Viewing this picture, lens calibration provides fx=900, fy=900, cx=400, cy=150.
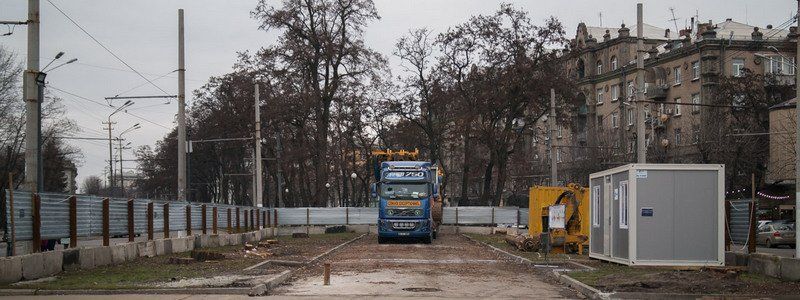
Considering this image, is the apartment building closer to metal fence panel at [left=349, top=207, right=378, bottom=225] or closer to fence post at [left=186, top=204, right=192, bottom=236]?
metal fence panel at [left=349, top=207, right=378, bottom=225]

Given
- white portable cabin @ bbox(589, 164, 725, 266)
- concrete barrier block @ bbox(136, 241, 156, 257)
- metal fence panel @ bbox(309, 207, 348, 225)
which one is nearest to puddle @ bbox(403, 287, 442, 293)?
white portable cabin @ bbox(589, 164, 725, 266)

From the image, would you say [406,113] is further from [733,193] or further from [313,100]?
[733,193]

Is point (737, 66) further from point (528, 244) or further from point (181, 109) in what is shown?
point (181, 109)

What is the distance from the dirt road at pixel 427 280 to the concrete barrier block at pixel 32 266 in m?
4.79

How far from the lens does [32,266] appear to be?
57.3 ft

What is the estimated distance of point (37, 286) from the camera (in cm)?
1603

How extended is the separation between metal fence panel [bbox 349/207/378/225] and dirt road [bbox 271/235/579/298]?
3617cm

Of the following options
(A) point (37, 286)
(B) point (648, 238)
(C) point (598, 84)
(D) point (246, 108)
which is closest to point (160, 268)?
(A) point (37, 286)

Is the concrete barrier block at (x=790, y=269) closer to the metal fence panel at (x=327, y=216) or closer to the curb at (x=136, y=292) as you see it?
the curb at (x=136, y=292)

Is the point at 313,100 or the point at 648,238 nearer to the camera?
the point at 648,238

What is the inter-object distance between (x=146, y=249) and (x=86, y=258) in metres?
5.25

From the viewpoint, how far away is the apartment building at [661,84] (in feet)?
224

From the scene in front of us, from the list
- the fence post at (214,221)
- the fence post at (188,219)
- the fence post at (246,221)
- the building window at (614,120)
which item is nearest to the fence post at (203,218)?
the fence post at (214,221)

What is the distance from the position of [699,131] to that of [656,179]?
43975mm
